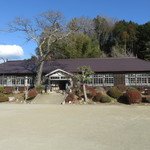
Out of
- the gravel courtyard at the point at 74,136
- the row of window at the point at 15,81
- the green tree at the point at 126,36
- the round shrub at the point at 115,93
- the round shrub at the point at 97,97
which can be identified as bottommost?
the gravel courtyard at the point at 74,136

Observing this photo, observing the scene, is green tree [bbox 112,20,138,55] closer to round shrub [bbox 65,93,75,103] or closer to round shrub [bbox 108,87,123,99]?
round shrub [bbox 108,87,123,99]

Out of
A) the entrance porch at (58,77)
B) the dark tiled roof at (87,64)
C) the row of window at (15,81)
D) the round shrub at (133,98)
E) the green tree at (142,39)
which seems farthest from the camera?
the green tree at (142,39)

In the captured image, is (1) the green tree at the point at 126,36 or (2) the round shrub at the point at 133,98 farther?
(1) the green tree at the point at 126,36

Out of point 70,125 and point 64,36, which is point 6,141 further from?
point 64,36

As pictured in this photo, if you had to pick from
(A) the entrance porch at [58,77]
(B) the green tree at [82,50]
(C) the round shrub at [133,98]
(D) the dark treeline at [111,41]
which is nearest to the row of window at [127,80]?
(A) the entrance porch at [58,77]

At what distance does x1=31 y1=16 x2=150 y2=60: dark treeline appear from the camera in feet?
120

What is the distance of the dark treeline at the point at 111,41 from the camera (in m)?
36.5

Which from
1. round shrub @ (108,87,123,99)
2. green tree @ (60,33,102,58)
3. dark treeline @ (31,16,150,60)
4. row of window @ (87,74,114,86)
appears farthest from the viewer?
dark treeline @ (31,16,150,60)

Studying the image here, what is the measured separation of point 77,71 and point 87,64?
106 inches

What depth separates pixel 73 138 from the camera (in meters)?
6.07

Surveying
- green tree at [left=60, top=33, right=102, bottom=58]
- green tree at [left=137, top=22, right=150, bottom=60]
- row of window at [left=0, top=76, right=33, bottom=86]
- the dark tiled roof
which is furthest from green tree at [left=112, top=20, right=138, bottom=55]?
row of window at [left=0, top=76, right=33, bottom=86]

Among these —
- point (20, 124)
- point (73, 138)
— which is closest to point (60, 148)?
point (73, 138)

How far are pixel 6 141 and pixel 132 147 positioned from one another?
4101 millimetres

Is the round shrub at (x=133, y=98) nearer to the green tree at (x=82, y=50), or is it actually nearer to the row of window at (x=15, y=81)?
the row of window at (x=15, y=81)
